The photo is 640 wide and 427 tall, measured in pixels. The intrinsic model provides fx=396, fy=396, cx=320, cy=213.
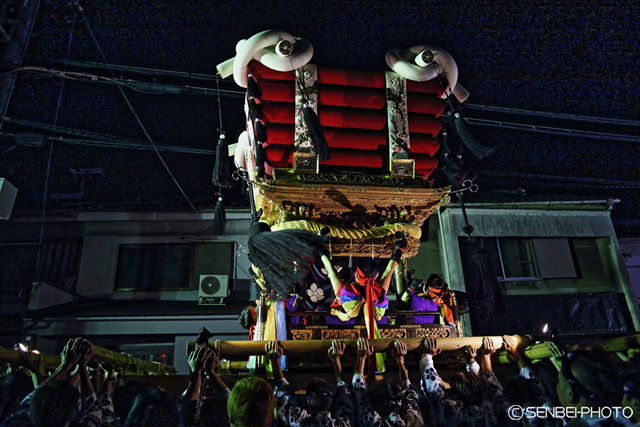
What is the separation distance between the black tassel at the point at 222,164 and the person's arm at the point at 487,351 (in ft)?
14.2

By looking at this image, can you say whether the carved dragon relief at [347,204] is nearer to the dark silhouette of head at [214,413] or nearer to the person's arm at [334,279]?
the person's arm at [334,279]

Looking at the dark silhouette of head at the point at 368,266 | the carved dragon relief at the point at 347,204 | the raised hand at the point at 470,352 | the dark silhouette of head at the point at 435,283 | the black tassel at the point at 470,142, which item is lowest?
the raised hand at the point at 470,352

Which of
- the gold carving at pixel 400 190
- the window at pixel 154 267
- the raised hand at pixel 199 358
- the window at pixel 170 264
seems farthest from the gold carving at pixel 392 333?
the window at pixel 154 267

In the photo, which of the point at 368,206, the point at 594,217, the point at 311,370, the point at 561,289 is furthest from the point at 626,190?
the point at 311,370

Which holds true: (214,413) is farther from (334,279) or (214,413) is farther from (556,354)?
(334,279)

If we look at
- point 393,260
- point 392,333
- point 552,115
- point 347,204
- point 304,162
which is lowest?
point 392,333

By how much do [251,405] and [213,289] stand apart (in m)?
8.19

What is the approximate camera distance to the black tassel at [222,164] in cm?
600

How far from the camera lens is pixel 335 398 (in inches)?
92.8

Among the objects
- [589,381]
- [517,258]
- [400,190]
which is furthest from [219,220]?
[517,258]

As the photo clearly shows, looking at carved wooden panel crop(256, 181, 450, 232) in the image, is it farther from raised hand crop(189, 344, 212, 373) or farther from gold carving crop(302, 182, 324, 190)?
raised hand crop(189, 344, 212, 373)

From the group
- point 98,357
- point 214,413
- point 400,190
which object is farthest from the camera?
point 400,190

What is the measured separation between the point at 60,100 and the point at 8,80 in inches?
92.0

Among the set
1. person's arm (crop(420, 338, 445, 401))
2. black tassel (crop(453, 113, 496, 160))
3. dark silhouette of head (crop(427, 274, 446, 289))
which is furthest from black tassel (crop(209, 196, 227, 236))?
person's arm (crop(420, 338, 445, 401))
